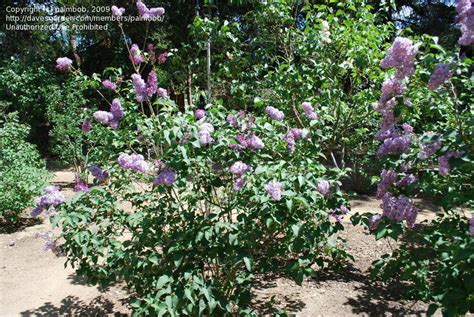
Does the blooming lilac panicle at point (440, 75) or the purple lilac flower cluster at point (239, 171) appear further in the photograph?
the purple lilac flower cluster at point (239, 171)

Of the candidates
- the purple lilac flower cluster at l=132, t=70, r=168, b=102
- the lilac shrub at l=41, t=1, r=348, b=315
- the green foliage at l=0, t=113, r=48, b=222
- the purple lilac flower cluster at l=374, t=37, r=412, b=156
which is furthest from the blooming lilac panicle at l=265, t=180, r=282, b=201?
the green foliage at l=0, t=113, r=48, b=222

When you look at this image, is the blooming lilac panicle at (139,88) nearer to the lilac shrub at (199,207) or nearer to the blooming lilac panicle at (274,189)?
the lilac shrub at (199,207)

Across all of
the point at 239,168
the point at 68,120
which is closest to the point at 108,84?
the point at 239,168

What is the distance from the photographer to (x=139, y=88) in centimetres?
232

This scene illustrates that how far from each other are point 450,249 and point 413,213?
222 millimetres

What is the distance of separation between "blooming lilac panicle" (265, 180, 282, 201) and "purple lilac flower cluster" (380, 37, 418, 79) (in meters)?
0.72

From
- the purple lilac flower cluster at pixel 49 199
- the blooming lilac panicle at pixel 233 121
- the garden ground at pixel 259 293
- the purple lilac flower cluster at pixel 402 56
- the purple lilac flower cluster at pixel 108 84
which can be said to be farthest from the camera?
the garden ground at pixel 259 293

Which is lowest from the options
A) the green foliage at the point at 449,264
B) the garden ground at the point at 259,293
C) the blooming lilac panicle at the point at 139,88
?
the garden ground at the point at 259,293

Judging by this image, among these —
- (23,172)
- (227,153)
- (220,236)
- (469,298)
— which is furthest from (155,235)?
(23,172)

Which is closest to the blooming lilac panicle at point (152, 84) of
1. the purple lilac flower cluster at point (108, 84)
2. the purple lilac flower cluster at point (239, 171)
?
the purple lilac flower cluster at point (108, 84)

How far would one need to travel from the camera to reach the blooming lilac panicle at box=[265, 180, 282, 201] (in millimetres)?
1844

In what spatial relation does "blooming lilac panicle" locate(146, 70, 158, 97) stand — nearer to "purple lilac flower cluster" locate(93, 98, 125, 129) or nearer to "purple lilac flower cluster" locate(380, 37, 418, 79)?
"purple lilac flower cluster" locate(93, 98, 125, 129)

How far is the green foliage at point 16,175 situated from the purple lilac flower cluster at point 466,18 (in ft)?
16.2

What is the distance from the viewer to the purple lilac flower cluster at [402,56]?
172 centimetres
